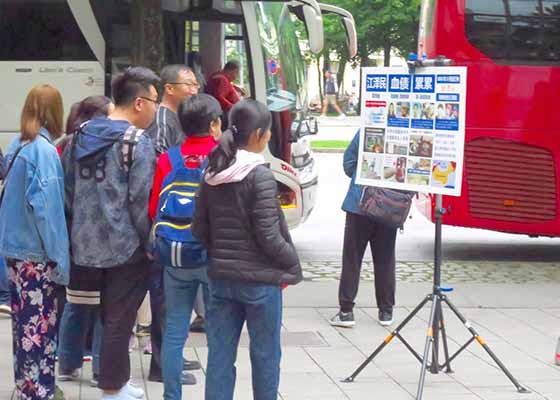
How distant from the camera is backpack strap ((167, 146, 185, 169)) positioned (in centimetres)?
602

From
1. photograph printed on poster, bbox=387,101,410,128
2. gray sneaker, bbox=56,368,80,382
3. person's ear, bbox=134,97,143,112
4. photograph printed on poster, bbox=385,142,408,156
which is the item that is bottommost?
gray sneaker, bbox=56,368,80,382

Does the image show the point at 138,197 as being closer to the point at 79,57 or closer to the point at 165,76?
the point at 165,76

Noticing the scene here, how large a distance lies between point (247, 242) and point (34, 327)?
4.85 feet

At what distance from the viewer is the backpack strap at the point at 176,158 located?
602 centimetres

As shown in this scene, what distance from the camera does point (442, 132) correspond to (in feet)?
22.7

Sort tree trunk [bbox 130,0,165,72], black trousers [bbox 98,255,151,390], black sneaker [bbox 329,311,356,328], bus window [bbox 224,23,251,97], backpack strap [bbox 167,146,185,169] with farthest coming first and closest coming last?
bus window [bbox 224,23,251,97], tree trunk [bbox 130,0,165,72], black sneaker [bbox 329,311,356,328], black trousers [bbox 98,255,151,390], backpack strap [bbox 167,146,185,169]

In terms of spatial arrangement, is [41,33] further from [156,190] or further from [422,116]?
[156,190]

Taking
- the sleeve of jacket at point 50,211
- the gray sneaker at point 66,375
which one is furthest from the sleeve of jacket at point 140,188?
the gray sneaker at point 66,375

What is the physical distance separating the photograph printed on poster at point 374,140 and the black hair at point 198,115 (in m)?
1.54

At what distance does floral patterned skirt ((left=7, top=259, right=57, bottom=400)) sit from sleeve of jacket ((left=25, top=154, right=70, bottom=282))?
0.18m

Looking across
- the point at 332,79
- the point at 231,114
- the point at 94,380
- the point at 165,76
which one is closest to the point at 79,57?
the point at 165,76

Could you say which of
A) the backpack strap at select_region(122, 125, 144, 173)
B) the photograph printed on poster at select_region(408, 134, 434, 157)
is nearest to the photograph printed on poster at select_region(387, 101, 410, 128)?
the photograph printed on poster at select_region(408, 134, 434, 157)

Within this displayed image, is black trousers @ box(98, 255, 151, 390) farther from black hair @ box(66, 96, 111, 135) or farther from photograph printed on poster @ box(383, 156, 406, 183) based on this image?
photograph printed on poster @ box(383, 156, 406, 183)

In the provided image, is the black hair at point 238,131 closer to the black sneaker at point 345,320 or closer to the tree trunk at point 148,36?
the black sneaker at point 345,320
